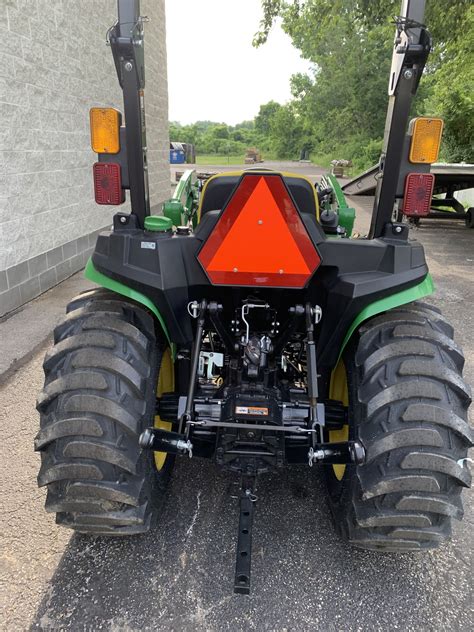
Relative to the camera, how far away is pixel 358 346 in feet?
7.16

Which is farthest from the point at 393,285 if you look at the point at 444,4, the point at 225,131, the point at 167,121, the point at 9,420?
the point at 225,131

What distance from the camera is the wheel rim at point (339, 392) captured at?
2.64m

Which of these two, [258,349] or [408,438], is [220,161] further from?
[408,438]

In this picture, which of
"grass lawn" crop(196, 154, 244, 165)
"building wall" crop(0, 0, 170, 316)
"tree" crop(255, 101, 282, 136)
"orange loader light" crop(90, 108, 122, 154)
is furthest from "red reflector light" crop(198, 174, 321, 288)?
"tree" crop(255, 101, 282, 136)

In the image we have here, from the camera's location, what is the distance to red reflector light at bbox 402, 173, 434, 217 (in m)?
2.25

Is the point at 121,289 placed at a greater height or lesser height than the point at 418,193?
lesser

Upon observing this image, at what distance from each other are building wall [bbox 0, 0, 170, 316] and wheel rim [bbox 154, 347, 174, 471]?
2993 millimetres

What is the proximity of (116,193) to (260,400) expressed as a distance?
119 cm

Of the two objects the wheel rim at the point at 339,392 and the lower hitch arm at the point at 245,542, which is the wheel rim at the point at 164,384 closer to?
the lower hitch arm at the point at 245,542

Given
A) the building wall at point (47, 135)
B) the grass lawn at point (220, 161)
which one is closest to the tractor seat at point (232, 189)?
the building wall at point (47, 135)

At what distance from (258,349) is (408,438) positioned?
76cm

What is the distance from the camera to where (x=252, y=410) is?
2.21m

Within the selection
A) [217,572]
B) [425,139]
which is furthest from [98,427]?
[425,139]

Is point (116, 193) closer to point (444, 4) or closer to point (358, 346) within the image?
point (358, 346)
